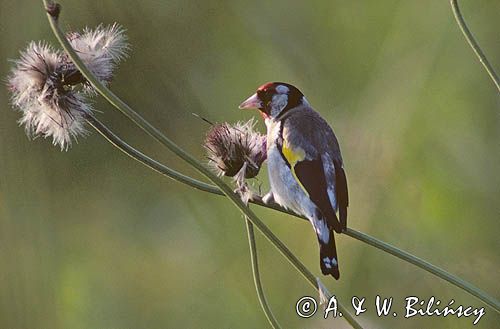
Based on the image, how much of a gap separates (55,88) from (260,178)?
0.19 meters

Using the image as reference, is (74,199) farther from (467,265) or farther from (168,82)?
(467,265)

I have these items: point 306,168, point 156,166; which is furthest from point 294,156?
point 156,166

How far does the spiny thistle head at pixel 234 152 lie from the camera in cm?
68

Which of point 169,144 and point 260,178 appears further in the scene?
point 260,178

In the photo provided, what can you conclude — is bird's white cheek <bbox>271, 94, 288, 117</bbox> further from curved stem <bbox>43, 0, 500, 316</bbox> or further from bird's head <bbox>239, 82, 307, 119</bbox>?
curved stem <bbox>43, 0, 500, 316</bbox>

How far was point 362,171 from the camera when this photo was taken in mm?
840

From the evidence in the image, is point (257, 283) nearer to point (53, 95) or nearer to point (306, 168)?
point (306, 168)

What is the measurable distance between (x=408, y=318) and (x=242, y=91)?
314mm

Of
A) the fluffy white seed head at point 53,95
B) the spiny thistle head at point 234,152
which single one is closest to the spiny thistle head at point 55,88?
the fluffy white seed head at point 53,95

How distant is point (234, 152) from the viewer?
2.22 ft

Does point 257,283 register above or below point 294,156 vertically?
below

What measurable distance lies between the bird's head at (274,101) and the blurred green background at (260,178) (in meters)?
0.06

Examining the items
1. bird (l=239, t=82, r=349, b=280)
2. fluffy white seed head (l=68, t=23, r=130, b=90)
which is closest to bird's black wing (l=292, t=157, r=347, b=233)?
bird (l=239, t=82, r=349, b=280)

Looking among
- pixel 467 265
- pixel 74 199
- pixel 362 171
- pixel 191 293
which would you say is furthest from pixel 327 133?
pixel 74 199
